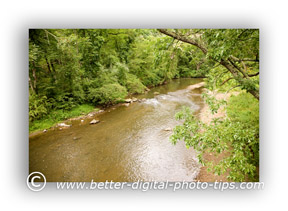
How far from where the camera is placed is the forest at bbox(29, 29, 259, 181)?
208 cm

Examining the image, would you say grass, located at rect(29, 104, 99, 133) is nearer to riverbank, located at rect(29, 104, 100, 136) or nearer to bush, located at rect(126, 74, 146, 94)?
riverbank, located at rect(29, 104, 100, 136)

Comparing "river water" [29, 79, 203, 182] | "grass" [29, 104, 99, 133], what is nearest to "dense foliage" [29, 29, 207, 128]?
"grass" [29, 104, 99, 133]

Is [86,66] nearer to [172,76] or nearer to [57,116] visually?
[57,116]

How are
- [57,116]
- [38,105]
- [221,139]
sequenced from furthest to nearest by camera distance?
[57,116] → [38,105] → [221,139]

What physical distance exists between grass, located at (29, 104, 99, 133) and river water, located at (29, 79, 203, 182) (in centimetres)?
28

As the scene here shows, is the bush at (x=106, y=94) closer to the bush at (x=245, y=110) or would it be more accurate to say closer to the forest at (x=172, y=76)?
the forest at (x=172, y=76)

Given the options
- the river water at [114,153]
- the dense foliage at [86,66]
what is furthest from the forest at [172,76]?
the river water at [114,153]

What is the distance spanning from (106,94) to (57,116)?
2.74 metres

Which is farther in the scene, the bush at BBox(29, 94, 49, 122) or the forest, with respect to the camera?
the bush at BBox(29, 94, 49, 122)

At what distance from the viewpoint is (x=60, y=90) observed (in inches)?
227

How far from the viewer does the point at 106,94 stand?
26.7 ft
